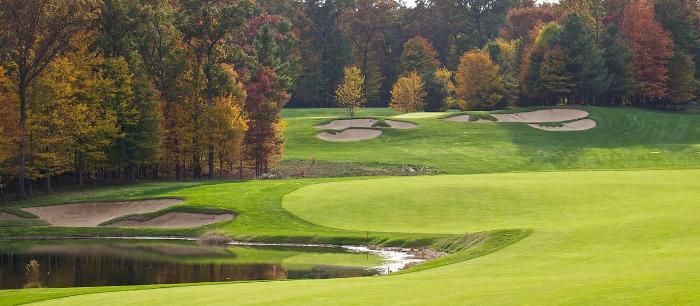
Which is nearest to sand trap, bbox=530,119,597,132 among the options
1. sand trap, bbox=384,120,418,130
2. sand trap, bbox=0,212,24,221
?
sand trap, bbox=384,120,418,130

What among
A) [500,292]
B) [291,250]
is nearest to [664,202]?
[291,250]

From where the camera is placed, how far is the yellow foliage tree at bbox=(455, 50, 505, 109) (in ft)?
333

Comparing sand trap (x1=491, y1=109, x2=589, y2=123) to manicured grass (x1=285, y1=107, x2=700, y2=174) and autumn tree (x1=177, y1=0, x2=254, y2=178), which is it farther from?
autumn tree (x1=177, y1=0, x2=254, y2=178)

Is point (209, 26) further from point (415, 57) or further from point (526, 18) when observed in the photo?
point (526, 18)

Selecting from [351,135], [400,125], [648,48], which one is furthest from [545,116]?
[351,135]

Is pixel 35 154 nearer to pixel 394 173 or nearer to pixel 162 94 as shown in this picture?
pixel 162 94

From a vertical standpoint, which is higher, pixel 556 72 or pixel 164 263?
pixel 556 72

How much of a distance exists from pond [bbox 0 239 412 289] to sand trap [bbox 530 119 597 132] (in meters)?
52.4

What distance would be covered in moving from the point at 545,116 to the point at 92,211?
181 feet

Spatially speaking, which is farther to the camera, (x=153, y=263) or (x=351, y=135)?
(x=351, y=135)

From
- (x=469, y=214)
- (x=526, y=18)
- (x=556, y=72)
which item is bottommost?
(x=469, y=214)

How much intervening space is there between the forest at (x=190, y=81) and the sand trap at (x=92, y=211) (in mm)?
4403

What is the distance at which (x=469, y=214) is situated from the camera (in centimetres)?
4191

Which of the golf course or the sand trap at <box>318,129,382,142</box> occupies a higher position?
the sand trap at <box>318,129,382,142</box>
